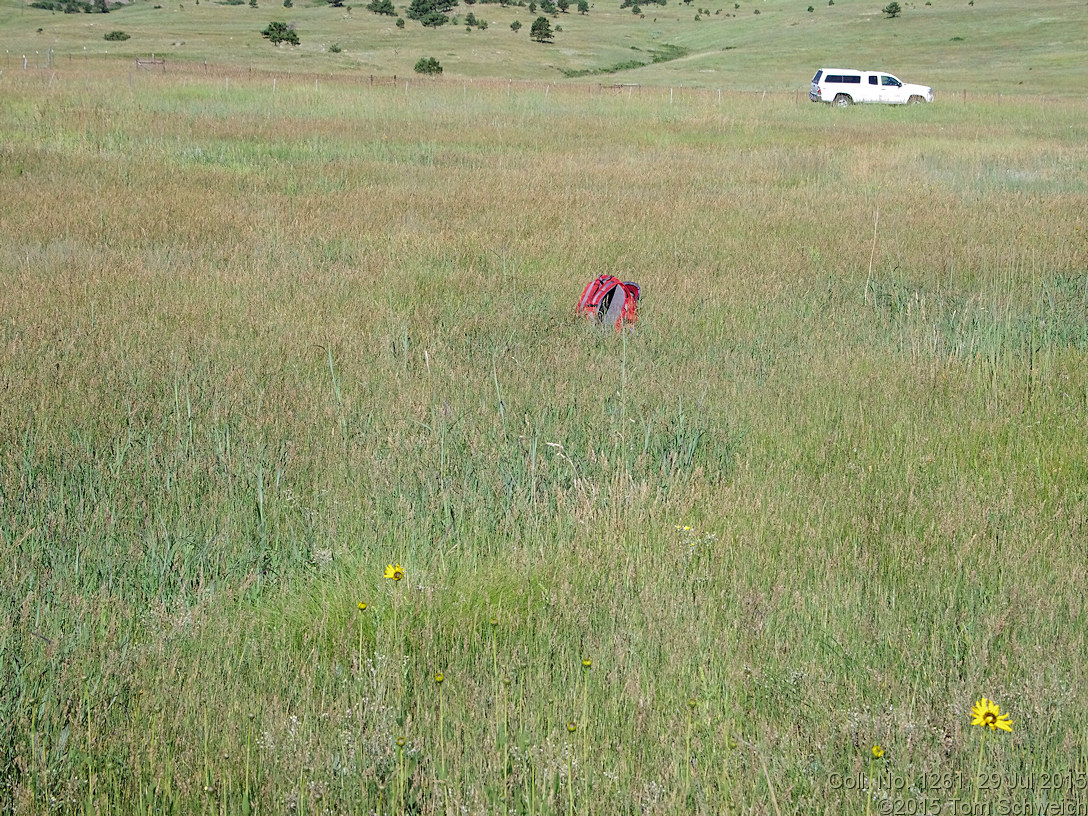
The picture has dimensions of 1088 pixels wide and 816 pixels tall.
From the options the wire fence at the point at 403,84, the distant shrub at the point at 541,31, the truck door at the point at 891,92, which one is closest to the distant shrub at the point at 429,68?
the wire fence at the point at 403,84

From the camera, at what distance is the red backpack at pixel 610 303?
7453 millimetres

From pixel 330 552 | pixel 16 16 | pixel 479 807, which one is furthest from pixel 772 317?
pixel 16 16

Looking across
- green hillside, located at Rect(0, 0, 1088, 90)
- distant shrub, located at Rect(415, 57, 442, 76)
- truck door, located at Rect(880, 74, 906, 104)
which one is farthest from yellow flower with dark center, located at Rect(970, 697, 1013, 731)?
distant shrub, located at Rect(415, 57, 442, 76)

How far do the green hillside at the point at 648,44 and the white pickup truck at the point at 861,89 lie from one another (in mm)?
6931

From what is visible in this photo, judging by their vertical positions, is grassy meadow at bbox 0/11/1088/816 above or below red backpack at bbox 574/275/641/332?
below

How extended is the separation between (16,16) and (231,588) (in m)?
95.3

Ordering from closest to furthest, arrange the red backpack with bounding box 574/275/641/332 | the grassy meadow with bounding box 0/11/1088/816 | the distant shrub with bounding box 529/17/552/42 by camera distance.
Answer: the grassy meadow with bounding box 0/11/1088/816 → the red backpack with bounding box 574/275/641/332 → the distant shrub with bounding box 529/17/552/42

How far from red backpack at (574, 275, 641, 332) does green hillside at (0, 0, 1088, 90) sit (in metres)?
41.9

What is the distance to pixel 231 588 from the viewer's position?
3.51 meters

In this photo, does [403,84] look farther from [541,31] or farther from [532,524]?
[541,31]

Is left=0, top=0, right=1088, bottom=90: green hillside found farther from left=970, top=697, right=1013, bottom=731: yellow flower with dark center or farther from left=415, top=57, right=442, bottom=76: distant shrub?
left=970, top=697, right=1013, bottom=731: yellow flower with dark center

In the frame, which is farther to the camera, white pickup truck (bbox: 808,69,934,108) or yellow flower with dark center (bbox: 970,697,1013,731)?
white pickup truck (bbox: 808,69,934,108)

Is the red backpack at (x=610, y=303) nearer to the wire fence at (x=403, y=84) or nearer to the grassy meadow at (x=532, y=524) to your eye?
the grassy meadow at (x=532, y=524)

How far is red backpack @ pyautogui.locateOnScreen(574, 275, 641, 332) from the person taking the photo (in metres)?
7.45
